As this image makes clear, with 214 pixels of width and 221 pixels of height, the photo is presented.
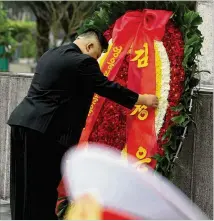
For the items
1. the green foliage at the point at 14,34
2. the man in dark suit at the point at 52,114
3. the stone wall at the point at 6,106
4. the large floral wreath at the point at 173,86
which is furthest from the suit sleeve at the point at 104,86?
the green foliage at the point at 14,34

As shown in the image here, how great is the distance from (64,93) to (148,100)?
2.05 feet

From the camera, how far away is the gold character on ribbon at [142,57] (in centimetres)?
457

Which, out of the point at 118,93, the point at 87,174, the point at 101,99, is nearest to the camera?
the point at 87,174

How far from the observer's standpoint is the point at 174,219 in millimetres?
2422

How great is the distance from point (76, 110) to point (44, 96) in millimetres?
249

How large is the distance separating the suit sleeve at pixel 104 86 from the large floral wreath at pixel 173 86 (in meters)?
0.30

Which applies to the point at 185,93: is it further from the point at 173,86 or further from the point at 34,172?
the point at 34,172

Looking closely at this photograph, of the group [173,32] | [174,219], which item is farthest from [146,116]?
[174,219]

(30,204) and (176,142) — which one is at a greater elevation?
(176,142)

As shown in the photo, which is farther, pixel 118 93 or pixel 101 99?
pixel 101 99

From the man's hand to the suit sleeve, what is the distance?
7 cm

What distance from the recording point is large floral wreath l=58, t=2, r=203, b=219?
4320 mm

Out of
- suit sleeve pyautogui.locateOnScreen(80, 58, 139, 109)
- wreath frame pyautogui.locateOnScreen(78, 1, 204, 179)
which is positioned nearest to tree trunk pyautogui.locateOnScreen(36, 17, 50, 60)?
wreath frame pyautogui.locateOnScreen(78, 1, 204, 179)

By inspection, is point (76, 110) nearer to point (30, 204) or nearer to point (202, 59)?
point (30, 204)
